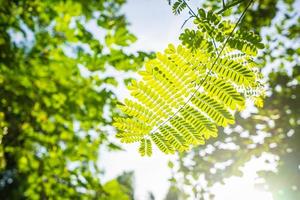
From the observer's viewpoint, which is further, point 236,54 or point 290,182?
point 290,182

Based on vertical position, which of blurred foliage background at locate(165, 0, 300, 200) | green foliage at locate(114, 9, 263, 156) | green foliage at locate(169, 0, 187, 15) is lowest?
blurred foliage background at locate(165, 0, 300, 200)

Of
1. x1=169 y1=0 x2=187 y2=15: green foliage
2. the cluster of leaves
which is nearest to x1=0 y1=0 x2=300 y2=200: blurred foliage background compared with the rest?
the cluster of leaves

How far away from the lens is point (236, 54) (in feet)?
3.89

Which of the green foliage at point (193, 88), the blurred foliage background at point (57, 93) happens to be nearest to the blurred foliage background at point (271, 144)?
the blurred foliage background at point (57, 93)

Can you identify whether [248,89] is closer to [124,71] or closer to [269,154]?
[124,71]

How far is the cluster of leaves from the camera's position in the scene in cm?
547

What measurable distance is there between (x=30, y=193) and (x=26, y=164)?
1.88 feet

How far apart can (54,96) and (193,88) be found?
192 inches

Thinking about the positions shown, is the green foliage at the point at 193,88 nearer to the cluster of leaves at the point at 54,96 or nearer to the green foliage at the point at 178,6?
the green foliage at the point at 178,6

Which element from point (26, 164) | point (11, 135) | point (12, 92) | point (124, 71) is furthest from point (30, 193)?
point (124, 71)

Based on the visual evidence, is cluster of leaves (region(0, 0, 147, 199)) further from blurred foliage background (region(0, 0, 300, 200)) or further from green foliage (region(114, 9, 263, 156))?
green foliage (region(114, 9, 263, 156))

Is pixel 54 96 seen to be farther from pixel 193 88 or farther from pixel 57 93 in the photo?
pixel 193 88

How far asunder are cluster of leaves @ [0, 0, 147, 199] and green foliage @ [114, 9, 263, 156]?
3.87 m

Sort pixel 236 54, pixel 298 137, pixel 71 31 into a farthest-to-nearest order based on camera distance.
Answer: pixel 298 137 < pixel 71 31 < pixel 236 54
